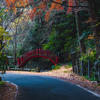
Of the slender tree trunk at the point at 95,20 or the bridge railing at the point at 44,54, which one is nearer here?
the slender tree trunk at the point at 95,20

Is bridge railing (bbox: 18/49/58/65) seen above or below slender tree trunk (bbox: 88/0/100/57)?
below

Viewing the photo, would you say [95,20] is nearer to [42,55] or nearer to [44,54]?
[44,54]

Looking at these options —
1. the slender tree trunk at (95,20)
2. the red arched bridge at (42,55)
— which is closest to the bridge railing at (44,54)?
the red arched bridge at (42,55)

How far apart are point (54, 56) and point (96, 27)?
50.0 ft

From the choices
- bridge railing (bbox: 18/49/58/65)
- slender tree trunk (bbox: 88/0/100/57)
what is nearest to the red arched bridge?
bridge railing (bbox: 18/49/58/65)

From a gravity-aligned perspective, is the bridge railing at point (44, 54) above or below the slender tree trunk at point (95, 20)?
below

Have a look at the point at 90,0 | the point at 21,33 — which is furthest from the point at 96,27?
the point at 21,33

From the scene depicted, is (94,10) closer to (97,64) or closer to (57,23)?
(97,64)

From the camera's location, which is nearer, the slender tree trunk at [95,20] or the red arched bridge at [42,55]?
the slender tree trunk at [95,20]

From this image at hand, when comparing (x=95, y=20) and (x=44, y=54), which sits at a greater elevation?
(x=95, y=20)

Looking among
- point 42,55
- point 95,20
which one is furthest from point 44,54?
point 95,20

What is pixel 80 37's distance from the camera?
46.1 ft

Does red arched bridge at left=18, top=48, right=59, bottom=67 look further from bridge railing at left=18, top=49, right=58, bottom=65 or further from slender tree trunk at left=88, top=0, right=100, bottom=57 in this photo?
slender tree trunk at left=88, top=0, right=100, bottom=57

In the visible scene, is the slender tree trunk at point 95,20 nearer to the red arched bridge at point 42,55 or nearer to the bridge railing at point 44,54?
the red arched bridge at point 42,55
